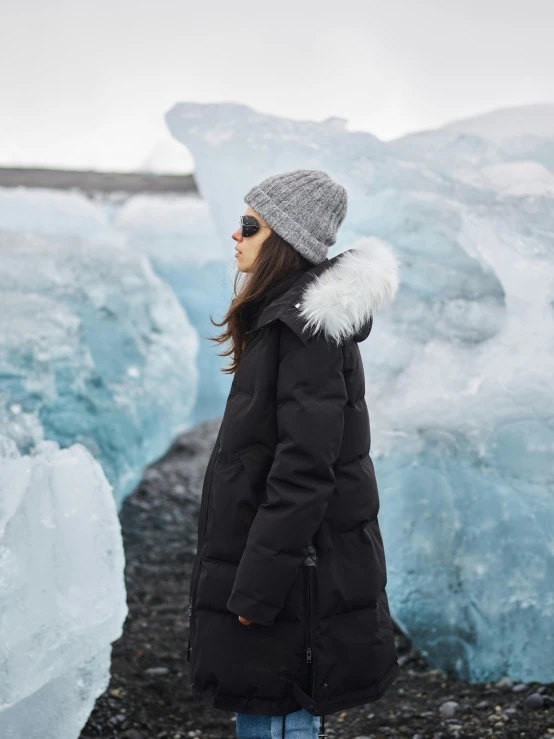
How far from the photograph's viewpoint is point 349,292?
5.16 feet

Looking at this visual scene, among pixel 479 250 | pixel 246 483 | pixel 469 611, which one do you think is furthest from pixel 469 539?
pixel 246 483

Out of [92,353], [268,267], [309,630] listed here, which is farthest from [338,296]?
[92,353]

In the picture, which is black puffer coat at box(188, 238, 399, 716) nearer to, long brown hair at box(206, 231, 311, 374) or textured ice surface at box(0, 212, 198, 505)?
long brown hair at box(206, 231, 311, 374)

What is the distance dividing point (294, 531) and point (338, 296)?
0.47 metres

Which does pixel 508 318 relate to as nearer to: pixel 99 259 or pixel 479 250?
pixel 479 250

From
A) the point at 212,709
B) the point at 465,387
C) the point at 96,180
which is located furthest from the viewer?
the point at 96,180

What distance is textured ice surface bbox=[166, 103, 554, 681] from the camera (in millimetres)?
2705

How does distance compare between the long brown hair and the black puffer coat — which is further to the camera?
the long brown hair

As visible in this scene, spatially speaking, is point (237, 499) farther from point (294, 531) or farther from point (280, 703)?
point (280, 703)

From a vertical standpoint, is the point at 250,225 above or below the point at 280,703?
above

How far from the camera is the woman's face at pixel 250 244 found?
1.68 m

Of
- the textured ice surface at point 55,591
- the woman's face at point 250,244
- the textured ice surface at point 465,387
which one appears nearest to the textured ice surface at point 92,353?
the textured ice surface at point 55,591

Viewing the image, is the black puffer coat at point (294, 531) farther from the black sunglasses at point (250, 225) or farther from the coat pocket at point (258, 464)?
the black sunglasses at point (250, 225)

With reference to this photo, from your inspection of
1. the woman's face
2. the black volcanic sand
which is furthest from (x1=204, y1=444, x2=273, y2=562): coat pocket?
the black volcanic sand
